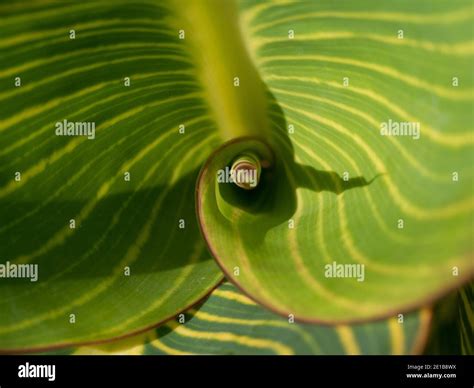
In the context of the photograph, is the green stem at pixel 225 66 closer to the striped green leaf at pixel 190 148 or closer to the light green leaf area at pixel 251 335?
the striped green leaf at pixel 190 148

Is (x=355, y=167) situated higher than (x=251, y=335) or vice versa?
(x=355, y=167)

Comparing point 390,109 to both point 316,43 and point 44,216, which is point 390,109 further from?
point 44,216

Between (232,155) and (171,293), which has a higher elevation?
(232,155)

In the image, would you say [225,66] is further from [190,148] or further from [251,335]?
[251,335]

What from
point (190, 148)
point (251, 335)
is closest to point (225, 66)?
point (190, 148)

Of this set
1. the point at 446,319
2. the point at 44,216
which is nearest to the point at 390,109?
the point at 446,319
